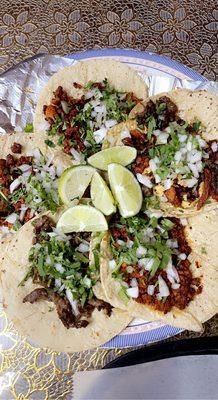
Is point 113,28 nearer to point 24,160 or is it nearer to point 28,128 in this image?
point 28,128

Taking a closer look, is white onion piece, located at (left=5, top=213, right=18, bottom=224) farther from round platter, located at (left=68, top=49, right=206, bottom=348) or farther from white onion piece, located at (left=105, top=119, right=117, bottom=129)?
round platter, located at (left=68, top=49, right=206, bottom=348)

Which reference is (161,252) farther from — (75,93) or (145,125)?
(75,93)

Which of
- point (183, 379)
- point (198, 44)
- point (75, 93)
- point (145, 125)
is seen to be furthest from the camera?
point (198, 44)

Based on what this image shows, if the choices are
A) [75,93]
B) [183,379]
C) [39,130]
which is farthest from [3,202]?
[183,379]

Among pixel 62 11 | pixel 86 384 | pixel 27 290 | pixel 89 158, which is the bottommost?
pixel 86 384

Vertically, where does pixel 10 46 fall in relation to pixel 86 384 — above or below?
above

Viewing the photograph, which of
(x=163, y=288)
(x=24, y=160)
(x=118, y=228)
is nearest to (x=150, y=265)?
(x=163, y=288)
